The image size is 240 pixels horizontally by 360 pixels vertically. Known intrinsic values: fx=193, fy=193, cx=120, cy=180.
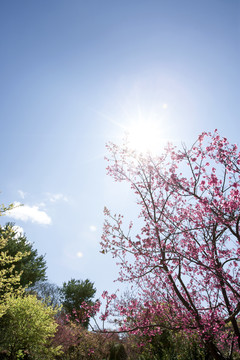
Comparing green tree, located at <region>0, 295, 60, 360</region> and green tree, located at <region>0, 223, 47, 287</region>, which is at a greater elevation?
green tree, located at <region>0, 223, 47, 287</region>

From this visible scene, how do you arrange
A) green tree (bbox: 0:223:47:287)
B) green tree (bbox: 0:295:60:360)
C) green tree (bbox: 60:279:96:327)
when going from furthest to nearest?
green tree (bbox: 60:279:96:327)
green tree (bbox: 0:223:47:287)
green tree (bbox: 0:295:60:360)

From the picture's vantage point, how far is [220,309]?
5617 millimetres

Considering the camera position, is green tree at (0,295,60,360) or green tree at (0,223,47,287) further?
green tree at (0,223,47,287)

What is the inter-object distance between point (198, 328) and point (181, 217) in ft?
9.42

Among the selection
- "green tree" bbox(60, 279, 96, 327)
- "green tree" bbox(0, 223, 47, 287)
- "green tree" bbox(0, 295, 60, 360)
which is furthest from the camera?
"green tree" bbox(60, 279, 96, 327)

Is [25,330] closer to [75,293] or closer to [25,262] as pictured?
[25,262]

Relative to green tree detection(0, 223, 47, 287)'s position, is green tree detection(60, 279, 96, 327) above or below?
below

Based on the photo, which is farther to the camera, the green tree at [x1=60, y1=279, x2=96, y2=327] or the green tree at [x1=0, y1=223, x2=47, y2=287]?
the green tree at [x1=60, y1=279, x2=96, y2=327]

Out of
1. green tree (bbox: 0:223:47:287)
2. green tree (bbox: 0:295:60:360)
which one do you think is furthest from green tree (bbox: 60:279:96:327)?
green tree (bbox: 0:295:60:360)

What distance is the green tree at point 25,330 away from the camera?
8570mm

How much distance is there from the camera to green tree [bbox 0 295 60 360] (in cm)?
857

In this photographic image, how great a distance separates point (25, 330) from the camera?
28.7ft

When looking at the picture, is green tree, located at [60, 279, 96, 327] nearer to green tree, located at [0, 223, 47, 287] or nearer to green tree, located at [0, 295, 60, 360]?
green tree, located at [0, 223, 47, 287]

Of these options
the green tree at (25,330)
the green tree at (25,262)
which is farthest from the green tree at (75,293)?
the green tree at (25,330)
